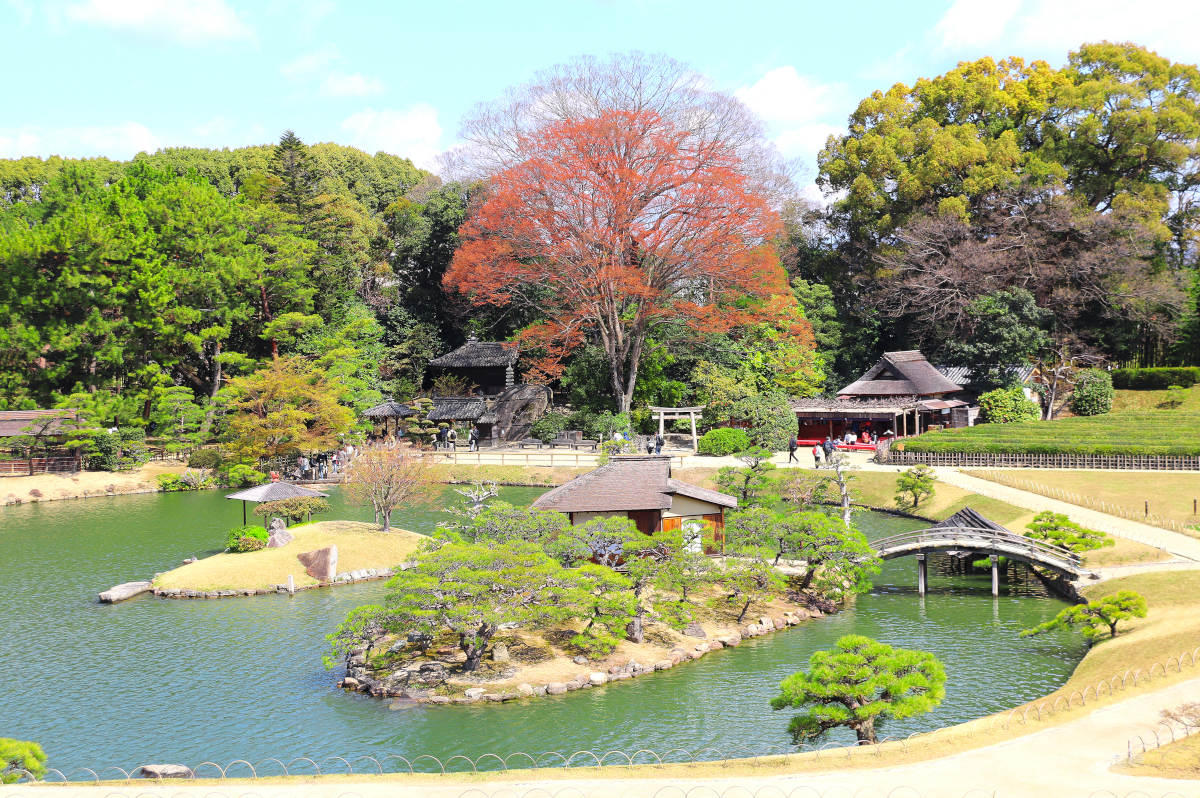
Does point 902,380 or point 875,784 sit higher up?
point 902,380

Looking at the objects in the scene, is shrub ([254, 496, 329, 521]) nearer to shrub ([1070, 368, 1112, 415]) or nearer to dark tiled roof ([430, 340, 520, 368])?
dark tiled roof ([430, 340, 520, 368])

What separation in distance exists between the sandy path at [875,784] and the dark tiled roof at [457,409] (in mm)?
43819

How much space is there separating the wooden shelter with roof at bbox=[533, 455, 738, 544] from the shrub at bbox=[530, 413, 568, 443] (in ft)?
89.4

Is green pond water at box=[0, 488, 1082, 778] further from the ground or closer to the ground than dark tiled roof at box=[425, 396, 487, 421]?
closer to the ground

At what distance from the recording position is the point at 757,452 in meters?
35.7

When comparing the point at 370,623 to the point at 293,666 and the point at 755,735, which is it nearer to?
the point at 293,666

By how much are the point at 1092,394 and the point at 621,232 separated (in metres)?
28.3

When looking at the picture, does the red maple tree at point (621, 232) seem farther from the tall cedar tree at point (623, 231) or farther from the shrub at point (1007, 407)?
the shrub at point (1007, 407)

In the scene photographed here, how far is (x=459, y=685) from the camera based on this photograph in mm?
20766

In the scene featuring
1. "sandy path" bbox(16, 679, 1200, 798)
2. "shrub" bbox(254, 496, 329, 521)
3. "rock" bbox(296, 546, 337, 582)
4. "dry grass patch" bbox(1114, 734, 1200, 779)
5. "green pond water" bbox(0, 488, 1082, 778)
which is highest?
"shrub" bbox(254, 496, 329, 521)

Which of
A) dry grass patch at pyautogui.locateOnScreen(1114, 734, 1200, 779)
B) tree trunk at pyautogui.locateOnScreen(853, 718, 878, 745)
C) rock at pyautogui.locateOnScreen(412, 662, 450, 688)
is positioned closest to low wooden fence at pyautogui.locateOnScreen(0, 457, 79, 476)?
rock at pyautogui.locateOnScreen(412, 662, 450, 688)

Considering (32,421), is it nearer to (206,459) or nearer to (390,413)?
(206,459)

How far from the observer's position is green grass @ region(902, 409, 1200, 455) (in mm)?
40531

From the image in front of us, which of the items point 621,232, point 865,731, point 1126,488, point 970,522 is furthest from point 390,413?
point 865,731
